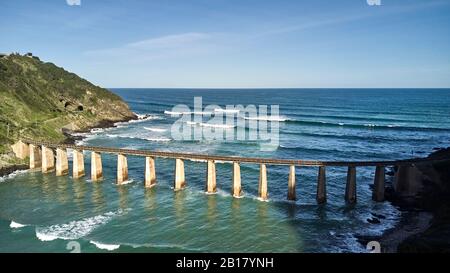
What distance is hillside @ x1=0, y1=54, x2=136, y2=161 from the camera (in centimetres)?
7031

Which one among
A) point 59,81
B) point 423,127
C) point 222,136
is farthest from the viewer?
point 59,81

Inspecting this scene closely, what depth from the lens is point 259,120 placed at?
118438mm

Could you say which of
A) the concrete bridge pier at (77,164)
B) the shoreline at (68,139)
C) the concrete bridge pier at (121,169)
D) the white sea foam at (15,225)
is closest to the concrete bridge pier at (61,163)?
the concrete bridge pier at (77,164)

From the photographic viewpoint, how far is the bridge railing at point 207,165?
4266cm

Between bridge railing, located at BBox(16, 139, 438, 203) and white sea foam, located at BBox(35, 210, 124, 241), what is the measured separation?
1027 cm

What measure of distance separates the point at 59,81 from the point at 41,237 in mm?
91261

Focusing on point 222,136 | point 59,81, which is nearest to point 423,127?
point 222,136

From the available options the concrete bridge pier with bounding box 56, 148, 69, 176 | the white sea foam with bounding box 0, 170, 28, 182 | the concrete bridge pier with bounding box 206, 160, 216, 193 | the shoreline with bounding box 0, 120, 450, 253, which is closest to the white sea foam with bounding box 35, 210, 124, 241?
the concrete bridge pier with bounding box 206, 160, 216, 193

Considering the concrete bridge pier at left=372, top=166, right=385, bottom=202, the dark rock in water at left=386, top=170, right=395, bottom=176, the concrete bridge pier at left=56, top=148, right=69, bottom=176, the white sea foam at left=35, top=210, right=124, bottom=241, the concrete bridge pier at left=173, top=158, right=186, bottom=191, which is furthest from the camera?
the dark rock in water at left=386, top=170, right=395, bottom=176

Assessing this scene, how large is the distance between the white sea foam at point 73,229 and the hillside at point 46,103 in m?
26.8

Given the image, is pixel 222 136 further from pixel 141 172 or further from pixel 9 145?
pixel 9 145

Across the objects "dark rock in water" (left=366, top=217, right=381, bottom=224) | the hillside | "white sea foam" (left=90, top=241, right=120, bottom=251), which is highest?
the hillside

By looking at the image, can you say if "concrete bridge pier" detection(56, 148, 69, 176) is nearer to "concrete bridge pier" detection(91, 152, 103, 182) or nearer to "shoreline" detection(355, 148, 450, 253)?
"concrete bridge pier" detection(91, 152, 103, 182)

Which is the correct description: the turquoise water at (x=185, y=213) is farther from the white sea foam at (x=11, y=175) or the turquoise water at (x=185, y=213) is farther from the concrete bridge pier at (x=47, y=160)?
the concrete bridge pier at (x=47, y=160)
